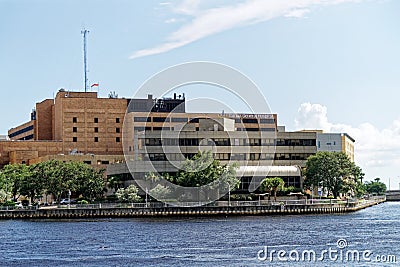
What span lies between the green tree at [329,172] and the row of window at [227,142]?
11.1 meters

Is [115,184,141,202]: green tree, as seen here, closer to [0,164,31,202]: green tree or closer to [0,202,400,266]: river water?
[0,164,31,202]: green tree

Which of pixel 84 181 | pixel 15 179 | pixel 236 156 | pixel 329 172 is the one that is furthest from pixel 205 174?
pixel 15 179

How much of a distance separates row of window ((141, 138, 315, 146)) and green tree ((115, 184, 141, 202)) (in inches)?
748

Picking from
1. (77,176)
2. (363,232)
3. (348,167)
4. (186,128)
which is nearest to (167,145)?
(186,128)

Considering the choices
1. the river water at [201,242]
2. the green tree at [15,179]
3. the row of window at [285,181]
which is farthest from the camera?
the row of window at [285,181]

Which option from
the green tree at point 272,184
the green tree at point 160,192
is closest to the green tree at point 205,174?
the green tree at point 160,192

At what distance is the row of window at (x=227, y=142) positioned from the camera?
175 metres

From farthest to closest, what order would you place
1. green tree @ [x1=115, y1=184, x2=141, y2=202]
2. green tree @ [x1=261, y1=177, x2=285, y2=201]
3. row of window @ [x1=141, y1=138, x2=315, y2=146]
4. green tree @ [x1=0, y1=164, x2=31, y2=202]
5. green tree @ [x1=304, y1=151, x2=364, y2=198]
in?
row of window @ [x1=141, y1=138, x2=315, y2=146]
green tree @ [x1=304, y1=151, x2=364, y2=198]
green tree @ [x1=0, y1=164, x2=31, y2=202]
green tree @ [x1=261, y1=177, x2=285, y2=201]
green tree @ [x1=115, y1=184, x2=141, y2=202]

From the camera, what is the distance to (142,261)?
7588cm

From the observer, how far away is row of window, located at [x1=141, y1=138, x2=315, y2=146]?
17488 cm

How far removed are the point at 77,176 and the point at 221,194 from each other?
2921 cm

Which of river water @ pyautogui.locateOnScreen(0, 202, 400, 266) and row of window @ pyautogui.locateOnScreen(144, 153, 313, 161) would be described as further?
row of window @ pyautogui.locateOnScreen(144, 153, 313, 161)

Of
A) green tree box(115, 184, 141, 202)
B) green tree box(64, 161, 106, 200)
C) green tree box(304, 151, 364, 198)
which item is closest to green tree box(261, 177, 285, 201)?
green tree box(304, 151, 364, 198)

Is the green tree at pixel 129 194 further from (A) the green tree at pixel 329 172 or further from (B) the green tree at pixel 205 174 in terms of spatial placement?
(A) the green tree at pixel 329 172
